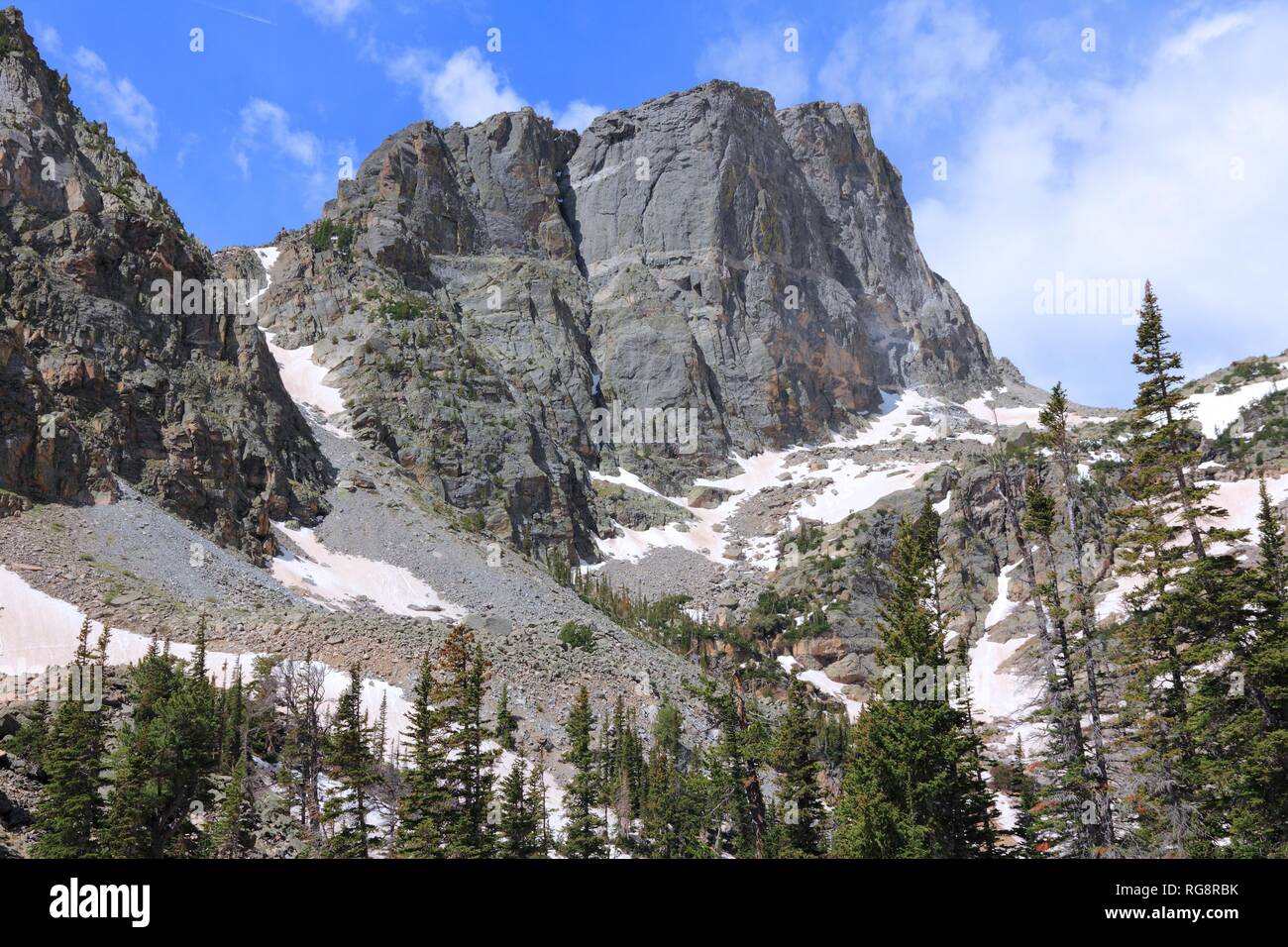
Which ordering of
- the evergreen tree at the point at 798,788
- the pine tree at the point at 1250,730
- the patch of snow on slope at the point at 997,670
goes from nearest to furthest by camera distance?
1. the pine tree at the point at 1250,730
2. the evergreen tree at the point at 798,788
3. the patch of snow on slope at the point at 997,670

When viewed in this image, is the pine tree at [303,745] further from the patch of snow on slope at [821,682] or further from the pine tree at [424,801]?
the patch of snow on slope at [821,682]

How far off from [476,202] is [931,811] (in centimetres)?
16793

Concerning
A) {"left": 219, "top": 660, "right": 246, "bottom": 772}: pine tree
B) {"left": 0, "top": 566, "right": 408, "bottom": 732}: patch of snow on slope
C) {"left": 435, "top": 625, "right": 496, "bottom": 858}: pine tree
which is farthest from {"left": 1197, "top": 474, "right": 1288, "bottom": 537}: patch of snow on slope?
{"left": 219, "top": 660, "right": 246, "bottom": 772}: pine tree

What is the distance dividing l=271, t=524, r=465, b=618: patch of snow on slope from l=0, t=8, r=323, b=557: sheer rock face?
3.36 meters

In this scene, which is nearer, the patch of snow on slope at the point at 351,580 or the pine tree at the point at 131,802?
the pine tree at the point at 131,802

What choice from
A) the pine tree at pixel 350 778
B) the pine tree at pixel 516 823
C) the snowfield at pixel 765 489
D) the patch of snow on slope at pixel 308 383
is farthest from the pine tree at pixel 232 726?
the snowfield at pixel 765 489

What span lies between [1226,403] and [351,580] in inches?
5781

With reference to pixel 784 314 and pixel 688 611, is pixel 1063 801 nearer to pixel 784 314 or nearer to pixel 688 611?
pixel 688 611

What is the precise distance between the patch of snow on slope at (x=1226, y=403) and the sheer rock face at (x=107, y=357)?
132874 mm

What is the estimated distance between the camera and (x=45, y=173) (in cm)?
7875

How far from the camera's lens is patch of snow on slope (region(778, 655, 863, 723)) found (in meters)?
103

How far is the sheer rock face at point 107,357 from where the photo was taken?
208ft

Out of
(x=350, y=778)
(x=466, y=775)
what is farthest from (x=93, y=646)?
(x=466, y=775)
